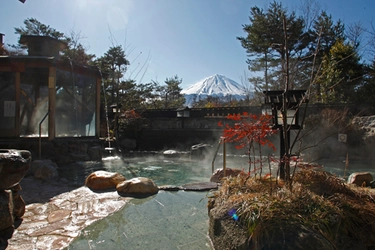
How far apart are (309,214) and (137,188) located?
3.21 meters

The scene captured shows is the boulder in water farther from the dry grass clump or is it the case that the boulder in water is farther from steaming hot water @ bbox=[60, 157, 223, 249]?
the dry grass clump

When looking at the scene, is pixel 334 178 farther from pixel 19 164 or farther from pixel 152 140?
pixel 152 140

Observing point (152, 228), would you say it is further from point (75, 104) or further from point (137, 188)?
point (75, 104)

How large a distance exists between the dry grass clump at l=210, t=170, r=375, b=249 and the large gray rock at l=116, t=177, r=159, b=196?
215 centimetres

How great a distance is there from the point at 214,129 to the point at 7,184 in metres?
12.9

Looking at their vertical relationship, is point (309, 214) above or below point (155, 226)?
above

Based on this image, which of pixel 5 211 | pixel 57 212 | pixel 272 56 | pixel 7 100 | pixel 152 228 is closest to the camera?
pixel 5 211

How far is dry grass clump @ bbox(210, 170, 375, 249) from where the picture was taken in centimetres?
208

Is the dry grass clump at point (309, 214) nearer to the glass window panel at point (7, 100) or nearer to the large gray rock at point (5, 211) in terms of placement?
the large gray rock at point (5, 211)

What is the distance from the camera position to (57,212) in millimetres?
3662

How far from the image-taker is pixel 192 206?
13.1ft

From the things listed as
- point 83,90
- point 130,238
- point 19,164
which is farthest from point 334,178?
point 83,90

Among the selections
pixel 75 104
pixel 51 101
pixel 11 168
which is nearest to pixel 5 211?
pixel 11 168

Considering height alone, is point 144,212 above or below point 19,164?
Answer: below
